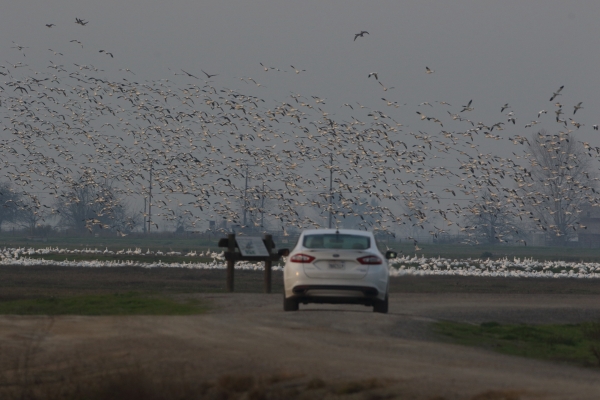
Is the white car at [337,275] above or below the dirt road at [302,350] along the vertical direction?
above

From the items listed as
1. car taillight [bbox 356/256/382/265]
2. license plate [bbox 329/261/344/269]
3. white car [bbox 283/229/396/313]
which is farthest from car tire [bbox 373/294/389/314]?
license plate [bbox 329/261/344/269]

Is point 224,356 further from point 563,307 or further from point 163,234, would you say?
point 163,234

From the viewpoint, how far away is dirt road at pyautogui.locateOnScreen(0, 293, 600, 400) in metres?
12.0

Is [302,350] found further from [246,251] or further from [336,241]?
[246,251]

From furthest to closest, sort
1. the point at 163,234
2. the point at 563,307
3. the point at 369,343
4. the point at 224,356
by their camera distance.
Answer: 1. the point at 163,234
2. the point at 563,307
3. the point at 369,343
4. the point at 224,356

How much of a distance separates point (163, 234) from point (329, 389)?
432 ft

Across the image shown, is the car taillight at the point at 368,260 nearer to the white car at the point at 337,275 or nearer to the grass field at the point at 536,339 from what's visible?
the white car at the point at 337,275

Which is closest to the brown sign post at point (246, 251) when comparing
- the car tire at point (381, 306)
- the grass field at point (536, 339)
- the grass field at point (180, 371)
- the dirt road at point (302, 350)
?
the grass field at point (180, 371)

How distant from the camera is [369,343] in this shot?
15.6m

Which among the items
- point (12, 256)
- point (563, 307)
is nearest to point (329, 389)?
point (563, 307)

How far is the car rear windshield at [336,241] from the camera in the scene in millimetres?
21047

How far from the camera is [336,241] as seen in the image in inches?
833

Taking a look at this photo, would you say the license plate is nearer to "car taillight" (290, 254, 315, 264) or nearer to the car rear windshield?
"car taillight" (290, 254, 315, 264)

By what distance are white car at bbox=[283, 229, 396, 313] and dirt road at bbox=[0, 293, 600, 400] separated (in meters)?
0.77
